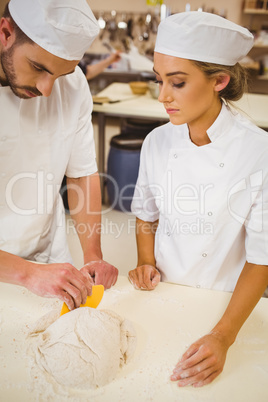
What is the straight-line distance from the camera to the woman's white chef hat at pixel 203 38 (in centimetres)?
107

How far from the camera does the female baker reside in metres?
1.08

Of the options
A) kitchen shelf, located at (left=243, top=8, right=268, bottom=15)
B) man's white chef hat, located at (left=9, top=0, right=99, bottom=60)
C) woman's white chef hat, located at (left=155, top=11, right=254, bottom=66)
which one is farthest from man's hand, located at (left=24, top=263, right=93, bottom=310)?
kitchen shelf, located at (left=243, top=8, right=268, bottom=15)

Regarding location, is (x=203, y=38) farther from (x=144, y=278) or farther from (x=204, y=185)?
(x=144, y=278)

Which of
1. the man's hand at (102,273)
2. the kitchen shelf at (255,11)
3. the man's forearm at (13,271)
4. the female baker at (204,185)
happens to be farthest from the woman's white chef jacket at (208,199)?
the kitchen shelf at (255,11)

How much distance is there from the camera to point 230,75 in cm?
118

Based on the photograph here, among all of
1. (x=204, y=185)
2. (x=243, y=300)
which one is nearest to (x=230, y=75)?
(x=204, y=185)

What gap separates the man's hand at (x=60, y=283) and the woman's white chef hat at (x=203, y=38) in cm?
75

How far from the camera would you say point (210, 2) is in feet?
18.0

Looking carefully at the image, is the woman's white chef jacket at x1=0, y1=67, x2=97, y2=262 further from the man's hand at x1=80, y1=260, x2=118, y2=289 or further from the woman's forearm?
the woman's forearm

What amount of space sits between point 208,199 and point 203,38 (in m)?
0.53

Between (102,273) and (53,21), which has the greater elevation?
(53,21)

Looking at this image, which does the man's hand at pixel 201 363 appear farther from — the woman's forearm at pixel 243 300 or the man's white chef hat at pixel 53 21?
the man's white chef hat at pixel 53 21

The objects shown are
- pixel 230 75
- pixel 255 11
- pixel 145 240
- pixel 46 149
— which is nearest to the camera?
pixel 230 75

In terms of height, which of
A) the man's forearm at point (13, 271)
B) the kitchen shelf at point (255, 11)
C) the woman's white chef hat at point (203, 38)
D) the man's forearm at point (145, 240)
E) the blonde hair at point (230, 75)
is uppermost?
the woman's white chef hat at point (203, 38)
